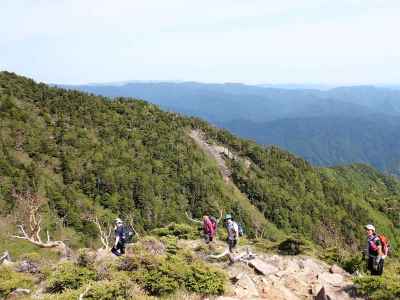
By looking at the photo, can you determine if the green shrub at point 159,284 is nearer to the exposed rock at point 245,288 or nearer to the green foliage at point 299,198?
the exposed rock at point 245,288

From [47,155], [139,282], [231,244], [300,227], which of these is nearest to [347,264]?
[231,244]

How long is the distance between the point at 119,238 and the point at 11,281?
6.22 metres

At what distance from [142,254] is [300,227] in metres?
128

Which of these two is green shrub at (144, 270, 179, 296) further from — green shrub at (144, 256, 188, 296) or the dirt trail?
the dirt trail

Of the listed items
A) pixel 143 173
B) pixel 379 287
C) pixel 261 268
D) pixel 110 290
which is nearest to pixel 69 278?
pixel 110 290

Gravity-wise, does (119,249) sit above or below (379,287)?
below

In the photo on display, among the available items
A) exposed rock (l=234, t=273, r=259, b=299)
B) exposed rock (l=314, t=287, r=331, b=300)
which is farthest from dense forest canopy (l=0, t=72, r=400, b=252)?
exposed rock (l=314, t=287, r=331, b=300)

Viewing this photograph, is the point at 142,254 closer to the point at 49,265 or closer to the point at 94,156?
the point at 49,265

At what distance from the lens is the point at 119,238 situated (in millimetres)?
24359

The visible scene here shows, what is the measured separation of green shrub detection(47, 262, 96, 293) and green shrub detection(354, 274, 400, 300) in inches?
484

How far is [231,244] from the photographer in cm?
2756

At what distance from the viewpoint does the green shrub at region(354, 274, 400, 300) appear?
1700cm

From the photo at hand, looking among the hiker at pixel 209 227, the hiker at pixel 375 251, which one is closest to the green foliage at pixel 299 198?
the hiker at pixel 209 227

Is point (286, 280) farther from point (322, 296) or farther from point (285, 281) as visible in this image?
point (322, 296)
